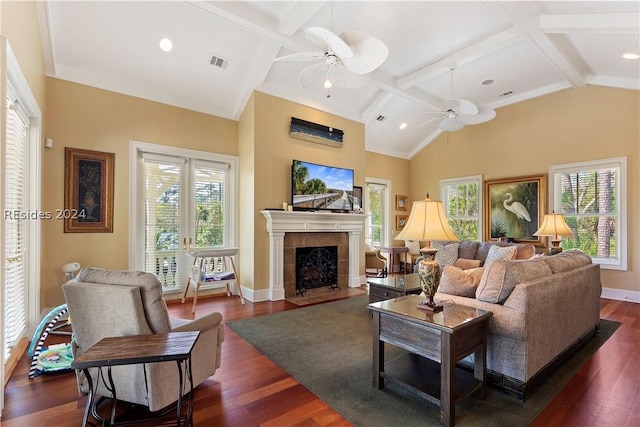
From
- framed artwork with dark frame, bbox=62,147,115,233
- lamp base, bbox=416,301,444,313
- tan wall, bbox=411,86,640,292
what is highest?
tan wall, bbox=411,86,640,292

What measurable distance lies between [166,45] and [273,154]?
2037 millimetres

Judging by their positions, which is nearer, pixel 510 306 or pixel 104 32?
pixel 510 306

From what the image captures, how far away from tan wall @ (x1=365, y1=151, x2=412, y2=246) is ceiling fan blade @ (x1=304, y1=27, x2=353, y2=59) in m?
4.94

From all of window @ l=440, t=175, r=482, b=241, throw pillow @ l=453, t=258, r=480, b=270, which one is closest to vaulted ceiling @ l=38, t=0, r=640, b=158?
window @ l=440, t=175, r=482, b=241

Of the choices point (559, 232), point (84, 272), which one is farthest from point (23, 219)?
point (559, 232)

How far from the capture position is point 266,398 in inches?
89.5

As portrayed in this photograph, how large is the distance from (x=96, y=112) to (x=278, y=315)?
3.66 metres

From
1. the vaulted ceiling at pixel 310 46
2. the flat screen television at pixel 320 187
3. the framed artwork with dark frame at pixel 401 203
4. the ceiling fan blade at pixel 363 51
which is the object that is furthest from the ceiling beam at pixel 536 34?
the framed artwork with dark frame at pixel 401 203

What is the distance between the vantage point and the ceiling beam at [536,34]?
3.62 metres

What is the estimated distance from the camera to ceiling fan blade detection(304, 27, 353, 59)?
2.55 metres

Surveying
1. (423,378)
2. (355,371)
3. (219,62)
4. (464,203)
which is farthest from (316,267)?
(464,203)

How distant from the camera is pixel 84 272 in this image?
6.84 ft

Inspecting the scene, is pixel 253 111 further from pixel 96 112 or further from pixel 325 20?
pixel 96 112

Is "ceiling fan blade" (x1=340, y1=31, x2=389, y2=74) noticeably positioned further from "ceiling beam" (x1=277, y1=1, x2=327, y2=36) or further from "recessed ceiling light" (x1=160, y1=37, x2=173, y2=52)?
"recessed ceiling light" (x1=160, y1=37, x2=173, y2=52)
